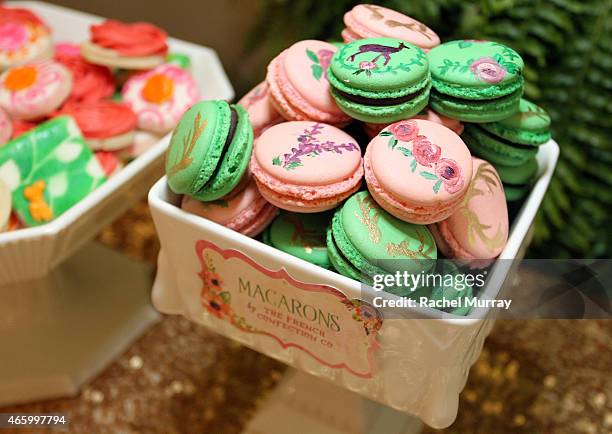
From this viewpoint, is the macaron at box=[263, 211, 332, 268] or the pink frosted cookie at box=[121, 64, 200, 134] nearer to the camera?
the macaron at box=[263, 211, 332, 268]

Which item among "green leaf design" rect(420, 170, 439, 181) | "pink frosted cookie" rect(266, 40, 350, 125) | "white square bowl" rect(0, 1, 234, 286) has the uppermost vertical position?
"pink frosted cookie" rect(266, 40, 350, 125)

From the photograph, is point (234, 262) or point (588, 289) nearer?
point (234, 262)

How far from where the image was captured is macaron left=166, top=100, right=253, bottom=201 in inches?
24.5

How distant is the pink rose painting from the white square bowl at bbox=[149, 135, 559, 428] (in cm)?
14

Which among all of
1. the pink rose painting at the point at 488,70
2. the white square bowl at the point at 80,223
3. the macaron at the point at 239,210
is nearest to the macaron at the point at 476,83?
the pink rose painting at the point at 488,70

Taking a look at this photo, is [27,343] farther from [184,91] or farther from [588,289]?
[588,289]

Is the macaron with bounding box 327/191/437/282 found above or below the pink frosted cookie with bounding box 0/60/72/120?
above

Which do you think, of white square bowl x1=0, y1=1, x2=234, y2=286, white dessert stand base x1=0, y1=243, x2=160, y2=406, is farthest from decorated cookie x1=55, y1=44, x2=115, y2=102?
white dessert stand base x1=0, y1=243, x2=160, y2=406

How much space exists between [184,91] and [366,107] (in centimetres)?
45

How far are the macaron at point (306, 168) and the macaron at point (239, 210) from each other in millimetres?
31

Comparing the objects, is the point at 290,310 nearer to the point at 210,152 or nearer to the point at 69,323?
the point at 210,152

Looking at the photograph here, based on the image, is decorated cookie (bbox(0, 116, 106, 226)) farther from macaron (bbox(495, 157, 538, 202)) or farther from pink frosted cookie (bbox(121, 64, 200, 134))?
macaron (bbox(495, 157, 538, 202))

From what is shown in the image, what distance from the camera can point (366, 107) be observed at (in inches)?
24.4

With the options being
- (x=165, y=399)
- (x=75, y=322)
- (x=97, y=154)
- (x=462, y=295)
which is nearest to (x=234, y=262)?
(x=462, y=295)
